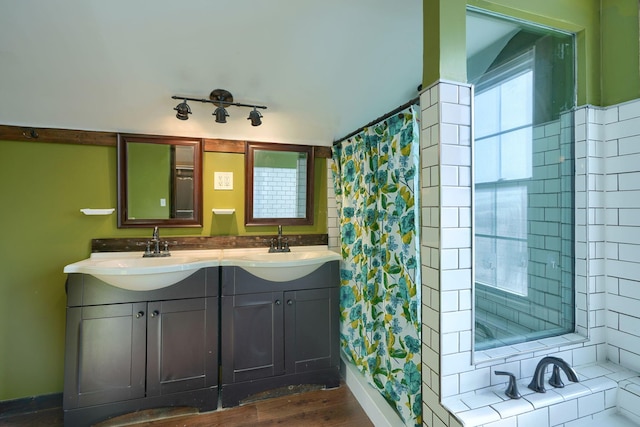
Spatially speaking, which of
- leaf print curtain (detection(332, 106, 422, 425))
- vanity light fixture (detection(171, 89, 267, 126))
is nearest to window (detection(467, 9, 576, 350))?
leaf print curtain (detection(332, 106, 422, 425))

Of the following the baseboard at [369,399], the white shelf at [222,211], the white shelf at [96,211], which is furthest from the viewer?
the white shelf at [222,211]

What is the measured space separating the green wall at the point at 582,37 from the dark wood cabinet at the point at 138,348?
170 centimetres

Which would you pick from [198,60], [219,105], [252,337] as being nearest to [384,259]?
[252,337]

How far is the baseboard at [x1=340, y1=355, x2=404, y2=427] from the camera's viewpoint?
1.56 meters

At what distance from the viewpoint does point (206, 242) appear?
2.16 m

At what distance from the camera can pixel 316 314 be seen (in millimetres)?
2010

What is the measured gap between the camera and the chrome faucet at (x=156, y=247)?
1981 mm

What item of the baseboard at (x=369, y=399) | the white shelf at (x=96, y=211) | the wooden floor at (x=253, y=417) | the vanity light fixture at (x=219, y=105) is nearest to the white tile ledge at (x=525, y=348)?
the baseboard at (x=369, y=399)

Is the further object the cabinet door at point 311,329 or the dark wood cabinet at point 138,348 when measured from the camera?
the cabinet door at point 311,329

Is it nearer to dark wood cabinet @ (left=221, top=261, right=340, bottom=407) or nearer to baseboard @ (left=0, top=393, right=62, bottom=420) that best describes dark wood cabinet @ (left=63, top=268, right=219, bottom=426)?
dark wood cabinet @ (left=221, top=261, right=340, bottom=407)

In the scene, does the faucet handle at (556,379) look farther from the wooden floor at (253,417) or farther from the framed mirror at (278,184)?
the framed mirror at (278,184)

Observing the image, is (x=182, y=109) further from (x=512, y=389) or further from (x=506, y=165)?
(x=512, y=389)

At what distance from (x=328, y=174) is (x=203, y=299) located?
4.41ft

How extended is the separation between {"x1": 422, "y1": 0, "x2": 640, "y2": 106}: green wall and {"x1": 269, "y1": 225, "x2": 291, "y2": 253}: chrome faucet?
153cm
